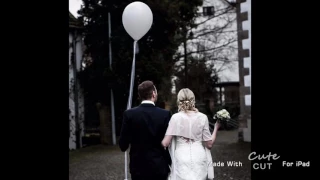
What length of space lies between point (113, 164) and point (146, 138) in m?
5.19

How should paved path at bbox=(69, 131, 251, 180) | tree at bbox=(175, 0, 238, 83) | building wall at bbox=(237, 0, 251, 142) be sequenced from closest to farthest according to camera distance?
paved path at bbox=(69, 131, 251, 180), building wall at bbox=(237, 0, 251, 142), tree at bbox=(175, 0, 238, 83)

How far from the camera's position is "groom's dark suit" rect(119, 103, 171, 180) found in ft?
11.4

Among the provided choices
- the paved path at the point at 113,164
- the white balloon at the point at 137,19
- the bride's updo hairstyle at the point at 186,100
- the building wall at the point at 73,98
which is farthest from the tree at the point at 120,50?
the bride's updo hairstyle at the point at 186,100

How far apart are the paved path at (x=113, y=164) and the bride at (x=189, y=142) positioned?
2.79m

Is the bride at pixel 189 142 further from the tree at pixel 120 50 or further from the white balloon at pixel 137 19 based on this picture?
the tree at pixel 120 50

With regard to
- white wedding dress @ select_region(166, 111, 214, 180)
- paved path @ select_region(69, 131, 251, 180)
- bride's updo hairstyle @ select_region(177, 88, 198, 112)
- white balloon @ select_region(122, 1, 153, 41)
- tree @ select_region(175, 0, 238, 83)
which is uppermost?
tree @ select_region(175, 0, 238, 83)

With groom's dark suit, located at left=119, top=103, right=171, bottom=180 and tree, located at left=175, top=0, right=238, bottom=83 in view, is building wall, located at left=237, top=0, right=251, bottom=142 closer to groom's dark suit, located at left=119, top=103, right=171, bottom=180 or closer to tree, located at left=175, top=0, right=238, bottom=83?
tree, located at left=175, top=0, right=238, bottom=83

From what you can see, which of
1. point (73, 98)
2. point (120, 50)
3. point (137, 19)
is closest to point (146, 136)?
point (137, 19)

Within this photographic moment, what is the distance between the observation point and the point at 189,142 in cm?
374

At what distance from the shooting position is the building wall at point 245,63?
427 inches

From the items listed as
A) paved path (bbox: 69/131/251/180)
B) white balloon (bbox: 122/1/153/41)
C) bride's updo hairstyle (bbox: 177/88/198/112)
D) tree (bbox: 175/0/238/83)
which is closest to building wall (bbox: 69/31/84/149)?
paved path (bbox: 69/131/251/180)

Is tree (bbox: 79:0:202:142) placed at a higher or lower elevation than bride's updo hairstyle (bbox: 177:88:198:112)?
higher
